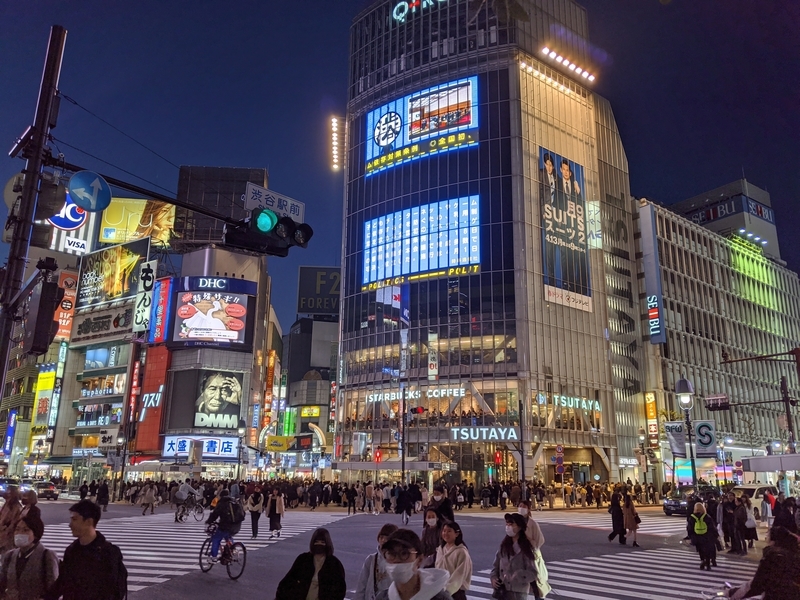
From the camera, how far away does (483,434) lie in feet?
176

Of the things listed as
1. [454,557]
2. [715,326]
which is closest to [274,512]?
[454,557]

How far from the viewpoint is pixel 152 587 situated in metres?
11.0

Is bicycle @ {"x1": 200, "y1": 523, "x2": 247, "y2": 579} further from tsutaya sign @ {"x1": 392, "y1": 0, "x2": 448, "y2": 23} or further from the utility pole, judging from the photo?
tsutaya sign @ {"x1": 392, "y1": 0, "x2": 448, "y2": 23}

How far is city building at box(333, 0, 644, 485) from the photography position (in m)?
56.4

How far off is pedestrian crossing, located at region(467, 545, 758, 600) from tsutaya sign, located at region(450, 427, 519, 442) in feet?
116

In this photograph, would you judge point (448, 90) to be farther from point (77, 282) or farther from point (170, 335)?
point (77, 282)

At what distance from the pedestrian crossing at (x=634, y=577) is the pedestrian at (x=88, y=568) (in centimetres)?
718

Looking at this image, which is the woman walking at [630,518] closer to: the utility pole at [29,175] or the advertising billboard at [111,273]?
the utility pole at [29,175]

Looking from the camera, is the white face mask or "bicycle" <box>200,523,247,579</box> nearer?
the white face mask

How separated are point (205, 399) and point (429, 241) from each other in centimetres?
2703

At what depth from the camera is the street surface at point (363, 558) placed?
37.0 feet

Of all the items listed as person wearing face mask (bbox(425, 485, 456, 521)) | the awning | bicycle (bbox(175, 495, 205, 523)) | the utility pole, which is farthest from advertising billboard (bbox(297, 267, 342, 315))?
the utility pole

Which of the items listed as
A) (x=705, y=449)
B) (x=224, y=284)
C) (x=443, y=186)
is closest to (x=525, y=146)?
(x=443, y=186)

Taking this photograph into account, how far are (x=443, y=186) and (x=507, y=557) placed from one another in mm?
56904
